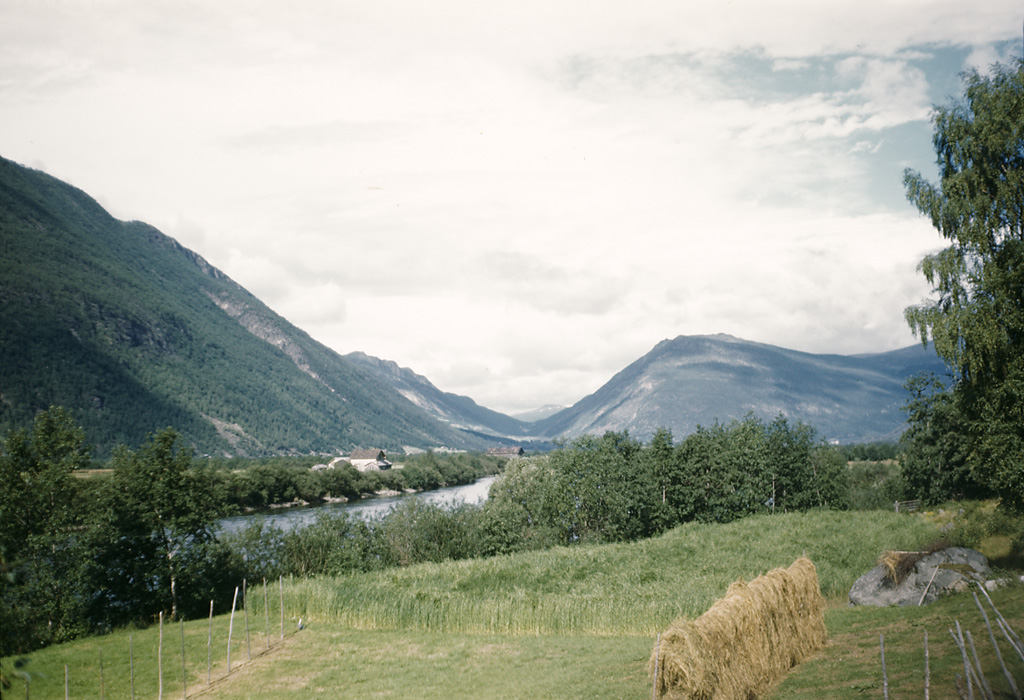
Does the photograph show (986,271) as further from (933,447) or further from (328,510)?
(328,510)

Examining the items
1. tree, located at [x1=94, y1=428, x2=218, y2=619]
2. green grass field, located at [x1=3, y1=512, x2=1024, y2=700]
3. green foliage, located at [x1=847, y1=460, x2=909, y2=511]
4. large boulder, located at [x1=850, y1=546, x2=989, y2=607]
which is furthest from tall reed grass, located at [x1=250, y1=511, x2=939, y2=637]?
green foliage, located at [x1=847, y1=460, x2=909, y2=511]

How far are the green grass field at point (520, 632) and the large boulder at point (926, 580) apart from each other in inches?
61.3

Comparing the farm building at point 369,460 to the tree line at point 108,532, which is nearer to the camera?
the tree line at point 108,532

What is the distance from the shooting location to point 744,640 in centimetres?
1636

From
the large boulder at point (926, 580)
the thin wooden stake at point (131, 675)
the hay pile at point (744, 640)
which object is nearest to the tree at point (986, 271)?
the large boulder at point (926, 580)

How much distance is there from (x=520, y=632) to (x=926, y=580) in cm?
1772

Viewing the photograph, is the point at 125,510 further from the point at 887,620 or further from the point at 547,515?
the point at 887,620

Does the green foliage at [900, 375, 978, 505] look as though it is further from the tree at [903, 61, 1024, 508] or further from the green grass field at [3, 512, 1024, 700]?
the tree at [903, 61, 1024, 508]

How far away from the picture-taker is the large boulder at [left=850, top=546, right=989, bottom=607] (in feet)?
79.2

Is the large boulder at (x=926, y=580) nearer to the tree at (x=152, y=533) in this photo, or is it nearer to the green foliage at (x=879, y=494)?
the tree at (x=152, y=533)

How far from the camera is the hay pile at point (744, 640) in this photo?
14.4m

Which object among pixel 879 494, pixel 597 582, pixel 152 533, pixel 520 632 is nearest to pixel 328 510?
pixel 152 533

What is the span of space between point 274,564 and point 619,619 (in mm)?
28676

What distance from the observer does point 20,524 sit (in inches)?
1320
